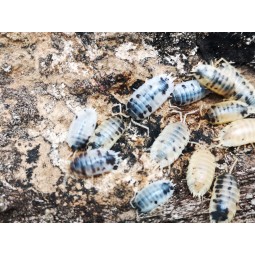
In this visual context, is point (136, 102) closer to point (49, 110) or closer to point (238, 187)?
point (49, 110)

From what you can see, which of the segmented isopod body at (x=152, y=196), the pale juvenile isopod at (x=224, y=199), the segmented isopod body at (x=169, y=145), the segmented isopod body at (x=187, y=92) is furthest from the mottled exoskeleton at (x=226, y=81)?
the segmented isopod body at (x=152, y=196)

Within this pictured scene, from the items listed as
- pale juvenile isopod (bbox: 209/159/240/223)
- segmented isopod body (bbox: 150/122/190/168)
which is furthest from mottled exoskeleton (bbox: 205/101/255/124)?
pale juvenile isopod (bbox: 209/159/240/223)

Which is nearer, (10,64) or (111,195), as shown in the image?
(111,195)

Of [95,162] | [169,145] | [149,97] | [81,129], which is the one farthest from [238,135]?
[81,129]

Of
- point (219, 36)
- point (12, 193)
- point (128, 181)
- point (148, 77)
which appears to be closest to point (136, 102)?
point (148, 77)

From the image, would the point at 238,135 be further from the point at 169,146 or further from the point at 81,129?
the point at 81,129

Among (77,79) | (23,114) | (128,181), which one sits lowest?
(128,181)
